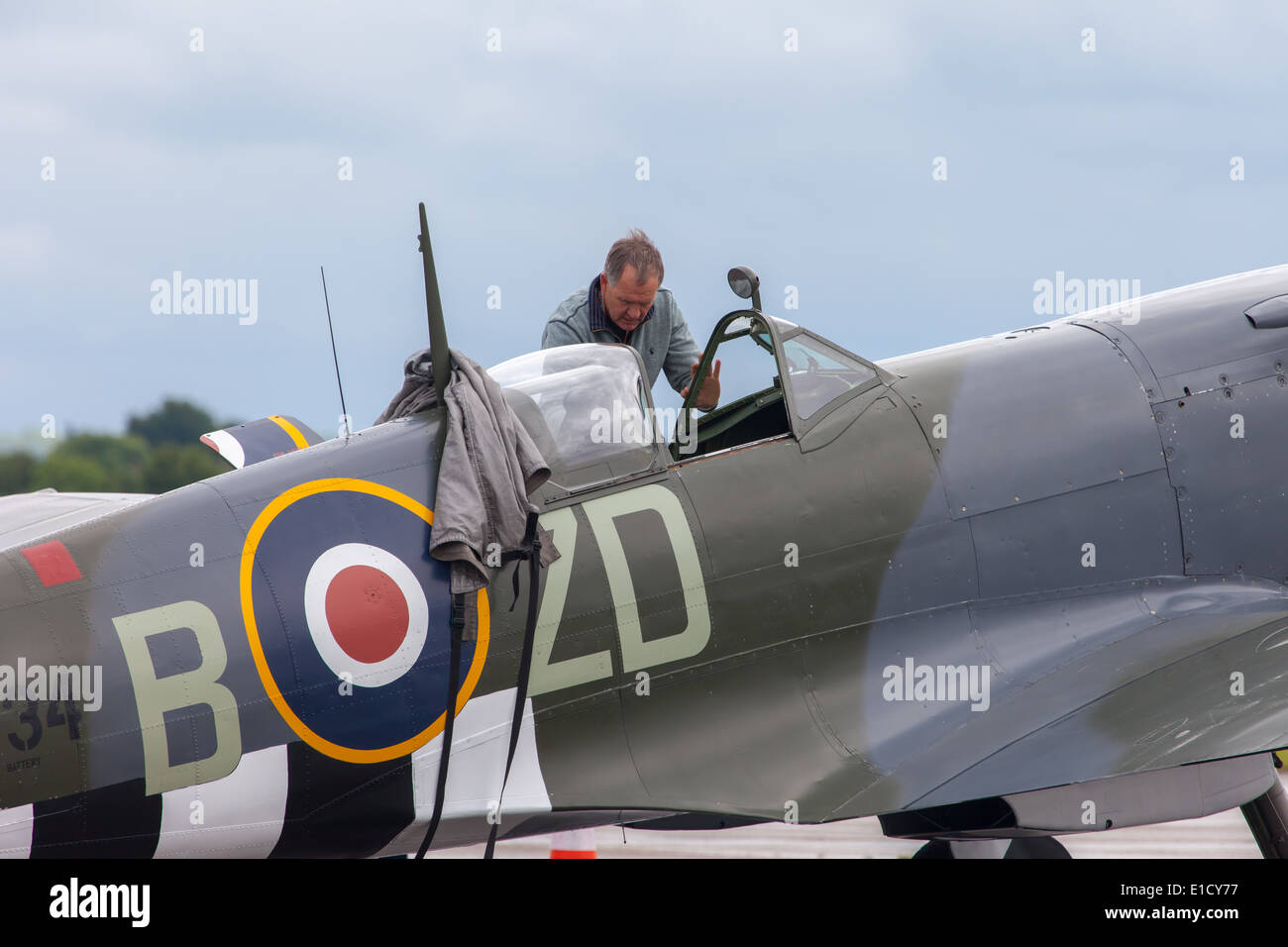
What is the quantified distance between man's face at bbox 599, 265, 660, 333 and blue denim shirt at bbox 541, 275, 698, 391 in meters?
0.06

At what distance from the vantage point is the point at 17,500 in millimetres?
7984

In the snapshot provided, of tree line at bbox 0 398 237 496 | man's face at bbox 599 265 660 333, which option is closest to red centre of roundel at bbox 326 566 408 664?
man's face at bbox 599 265 660 333

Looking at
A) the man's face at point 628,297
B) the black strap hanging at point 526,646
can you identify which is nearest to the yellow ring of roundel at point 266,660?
the black strap hanging at point 526,646

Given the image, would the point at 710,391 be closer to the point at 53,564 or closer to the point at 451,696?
the point at 451,696

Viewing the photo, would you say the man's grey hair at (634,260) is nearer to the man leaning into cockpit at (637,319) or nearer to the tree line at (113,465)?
the man leaning into cockpit at (637,319)

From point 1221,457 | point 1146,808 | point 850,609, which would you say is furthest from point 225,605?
point 1221,457

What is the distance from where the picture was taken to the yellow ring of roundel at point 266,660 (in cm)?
454

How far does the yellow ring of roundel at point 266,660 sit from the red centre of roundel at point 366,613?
260 millimetres
